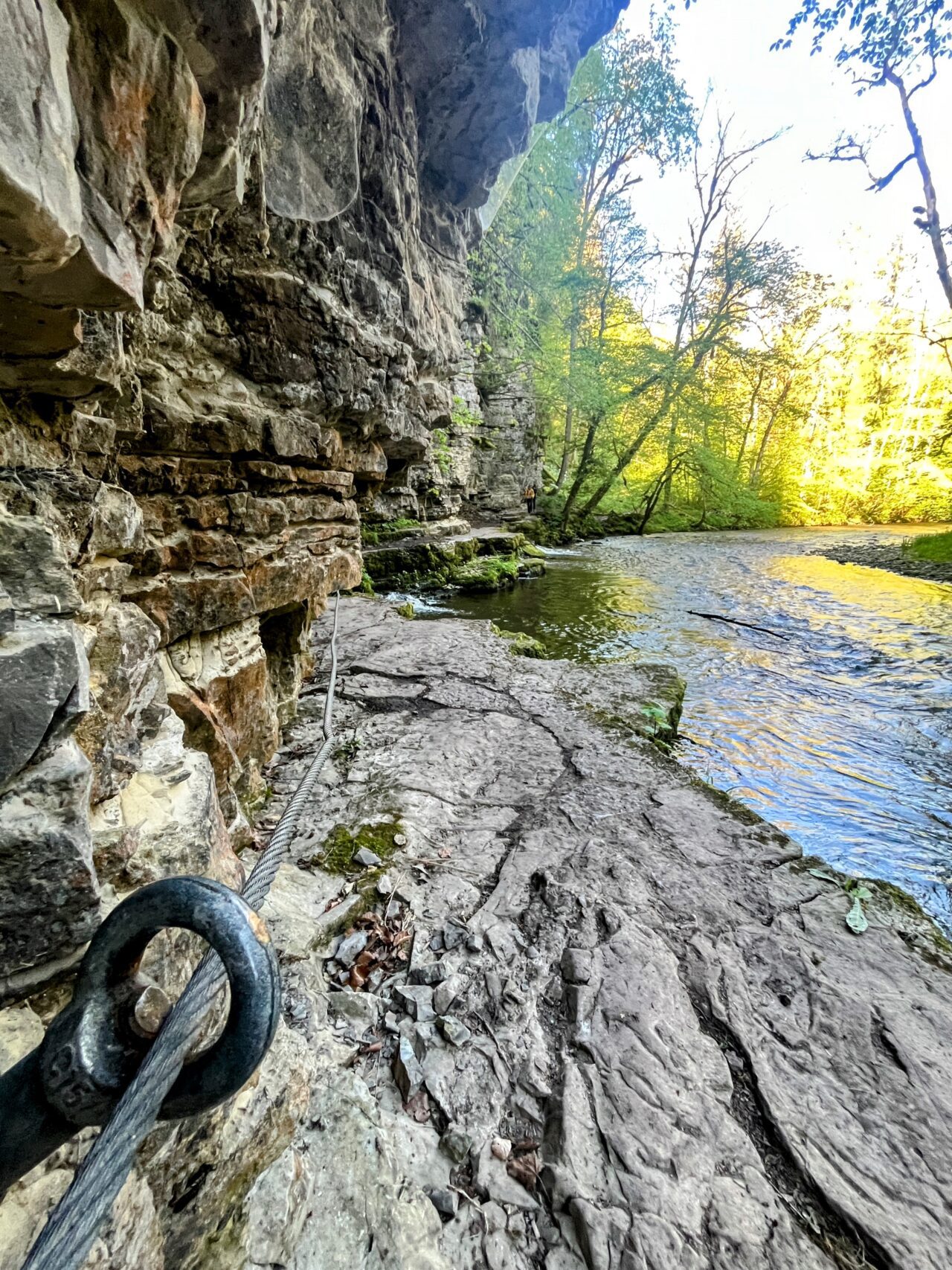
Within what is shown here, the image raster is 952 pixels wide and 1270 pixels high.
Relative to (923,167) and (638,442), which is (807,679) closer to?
(923,167)

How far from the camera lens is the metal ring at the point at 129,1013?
1.90 feet

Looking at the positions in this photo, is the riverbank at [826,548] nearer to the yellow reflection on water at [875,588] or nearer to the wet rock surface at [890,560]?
the wet rock surface at [890,560]

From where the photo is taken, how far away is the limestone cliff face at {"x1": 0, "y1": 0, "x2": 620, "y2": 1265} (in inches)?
38.3

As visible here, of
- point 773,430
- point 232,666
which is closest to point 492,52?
point 232,666

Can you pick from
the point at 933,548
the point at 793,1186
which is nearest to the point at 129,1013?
the point at 793,1186

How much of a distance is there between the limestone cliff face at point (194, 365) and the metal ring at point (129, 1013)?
46 cm

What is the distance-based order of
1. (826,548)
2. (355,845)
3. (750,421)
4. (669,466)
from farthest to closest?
(750,421)
(669,466)
(826,548)
(355,845)

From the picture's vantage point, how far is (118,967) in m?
0.63

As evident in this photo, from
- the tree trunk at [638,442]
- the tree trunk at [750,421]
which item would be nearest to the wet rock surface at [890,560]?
the tree trunk at [638,442]

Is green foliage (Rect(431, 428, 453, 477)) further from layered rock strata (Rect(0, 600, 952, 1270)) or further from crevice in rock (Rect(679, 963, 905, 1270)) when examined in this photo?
crevice in rock (Rect(679, 963, 905, 1270))

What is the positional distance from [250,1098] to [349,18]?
539 cm

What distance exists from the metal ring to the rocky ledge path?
1.02 meters

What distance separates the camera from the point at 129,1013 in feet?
2.07

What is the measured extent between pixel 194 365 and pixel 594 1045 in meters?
3.55
